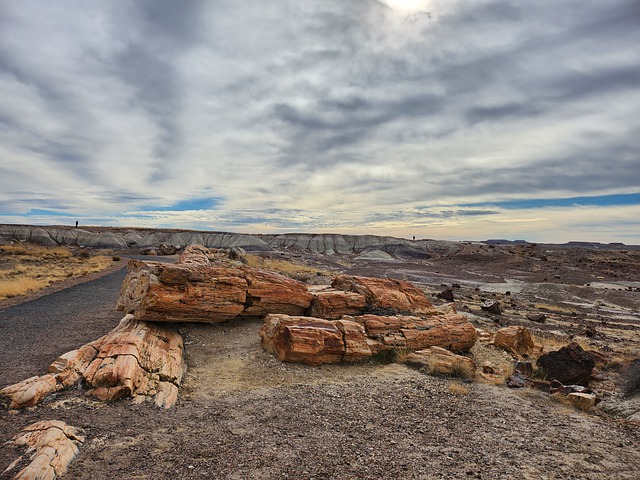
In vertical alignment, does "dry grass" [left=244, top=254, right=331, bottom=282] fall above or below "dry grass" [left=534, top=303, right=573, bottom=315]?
above

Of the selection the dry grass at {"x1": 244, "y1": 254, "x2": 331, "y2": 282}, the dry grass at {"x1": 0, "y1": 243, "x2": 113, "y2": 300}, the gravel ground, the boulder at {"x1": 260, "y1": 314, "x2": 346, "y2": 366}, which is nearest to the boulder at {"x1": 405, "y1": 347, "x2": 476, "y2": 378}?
the gravel ground

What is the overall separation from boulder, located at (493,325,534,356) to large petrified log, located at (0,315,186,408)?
10.3 m

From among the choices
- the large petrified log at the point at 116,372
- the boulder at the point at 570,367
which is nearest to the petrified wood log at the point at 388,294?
the boulder at the point at 570,367

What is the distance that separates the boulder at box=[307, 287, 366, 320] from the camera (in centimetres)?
1169

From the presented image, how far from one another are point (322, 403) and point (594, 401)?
5814 millimetres

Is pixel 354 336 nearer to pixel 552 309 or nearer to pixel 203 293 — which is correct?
pixel 203 293

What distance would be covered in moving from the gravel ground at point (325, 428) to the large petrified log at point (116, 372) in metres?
0.25

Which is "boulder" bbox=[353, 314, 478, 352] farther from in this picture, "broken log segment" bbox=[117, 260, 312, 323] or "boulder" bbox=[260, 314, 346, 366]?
"broken log segment" bbox=[117, 260, 312, 323]

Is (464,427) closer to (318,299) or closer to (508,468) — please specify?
(508,468)

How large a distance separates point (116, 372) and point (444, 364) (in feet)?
24.7

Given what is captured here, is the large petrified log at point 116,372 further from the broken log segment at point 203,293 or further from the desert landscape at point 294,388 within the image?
the broken log segment at point 203,293

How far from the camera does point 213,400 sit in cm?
707

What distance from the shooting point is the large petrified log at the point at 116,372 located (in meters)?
6.32

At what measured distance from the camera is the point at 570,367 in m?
9.71
